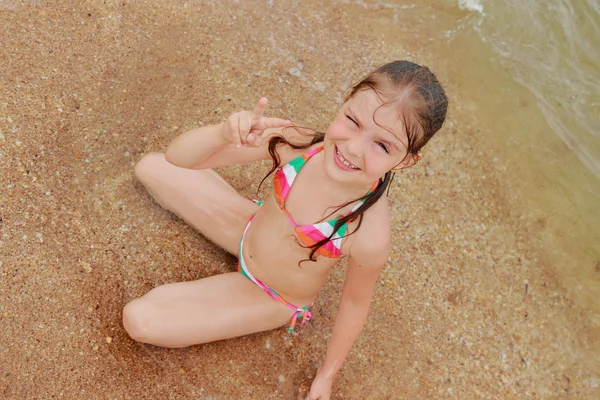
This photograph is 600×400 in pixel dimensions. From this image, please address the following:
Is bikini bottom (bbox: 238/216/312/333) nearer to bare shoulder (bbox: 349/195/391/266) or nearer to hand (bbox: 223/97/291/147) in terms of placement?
bare shoulder (bbox: 349/195/391/266)

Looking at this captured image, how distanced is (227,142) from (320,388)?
129 cm

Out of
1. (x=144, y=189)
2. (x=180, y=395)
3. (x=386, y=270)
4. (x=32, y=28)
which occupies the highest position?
(x=32, y=28)

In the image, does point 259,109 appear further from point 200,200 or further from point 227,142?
point 200,200

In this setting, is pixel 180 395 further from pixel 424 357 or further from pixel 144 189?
pixel 424 357

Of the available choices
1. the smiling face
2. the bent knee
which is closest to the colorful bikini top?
the smiling face

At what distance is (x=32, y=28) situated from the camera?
3508 millimetres

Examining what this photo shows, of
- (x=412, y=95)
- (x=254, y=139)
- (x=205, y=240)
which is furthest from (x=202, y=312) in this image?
(x=412, y=95)

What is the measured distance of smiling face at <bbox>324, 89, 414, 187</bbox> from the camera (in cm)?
202

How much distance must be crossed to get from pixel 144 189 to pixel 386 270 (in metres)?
1.46

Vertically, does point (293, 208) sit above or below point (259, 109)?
below

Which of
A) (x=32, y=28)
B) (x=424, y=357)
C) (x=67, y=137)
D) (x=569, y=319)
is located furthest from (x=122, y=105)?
(x=569, y=319)

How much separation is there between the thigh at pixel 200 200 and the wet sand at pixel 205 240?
151 millimetres

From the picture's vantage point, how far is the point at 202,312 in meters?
2.71

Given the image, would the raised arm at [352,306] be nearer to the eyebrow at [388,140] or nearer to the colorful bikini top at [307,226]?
the colorful bikini top at [307,226]
